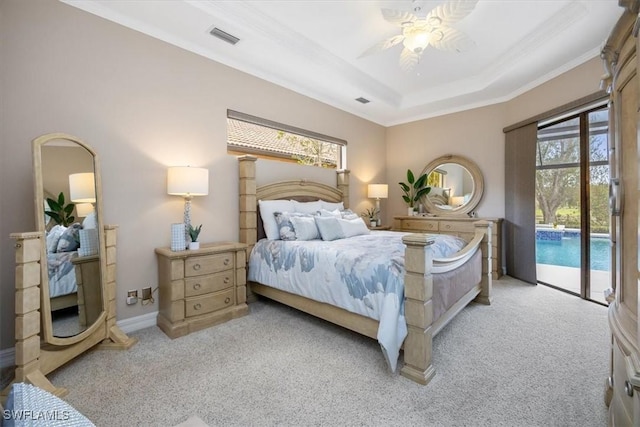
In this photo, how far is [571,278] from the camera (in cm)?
376

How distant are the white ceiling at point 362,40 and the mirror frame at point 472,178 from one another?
1.01 metres

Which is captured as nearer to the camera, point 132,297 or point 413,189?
point 132,297

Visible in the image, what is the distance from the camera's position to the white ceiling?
2580 millimetres

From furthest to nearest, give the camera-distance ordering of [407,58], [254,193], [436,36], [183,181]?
[254,193]
[407,58]
[183,181]
[436,36]

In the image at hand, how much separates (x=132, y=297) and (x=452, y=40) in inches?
146

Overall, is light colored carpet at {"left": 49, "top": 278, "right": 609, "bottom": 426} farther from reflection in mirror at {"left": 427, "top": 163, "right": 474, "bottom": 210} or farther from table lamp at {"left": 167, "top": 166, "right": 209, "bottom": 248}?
reflection in mirror at {"left": 427, "top": 163, "right": 474, "bottom": 210}

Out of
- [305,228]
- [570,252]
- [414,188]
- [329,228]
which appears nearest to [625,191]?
[329,228]

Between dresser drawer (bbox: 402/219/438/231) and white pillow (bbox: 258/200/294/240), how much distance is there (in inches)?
97.8

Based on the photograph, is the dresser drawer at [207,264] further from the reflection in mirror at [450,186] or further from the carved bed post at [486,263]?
the reflection in mirror at [450,186]

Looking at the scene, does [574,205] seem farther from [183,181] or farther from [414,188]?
[183,181]

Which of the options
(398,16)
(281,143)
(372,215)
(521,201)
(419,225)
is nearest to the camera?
(398,16)

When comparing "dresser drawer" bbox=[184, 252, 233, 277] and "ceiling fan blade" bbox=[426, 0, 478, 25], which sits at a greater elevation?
"ceiling fan blade" bbox=[426, 0, 478, 25]

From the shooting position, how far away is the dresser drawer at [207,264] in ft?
8.41

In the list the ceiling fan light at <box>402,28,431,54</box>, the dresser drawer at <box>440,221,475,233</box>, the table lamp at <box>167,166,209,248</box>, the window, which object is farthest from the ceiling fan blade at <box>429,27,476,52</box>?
the dresser drawer at <box>440,221,475,233</box>
